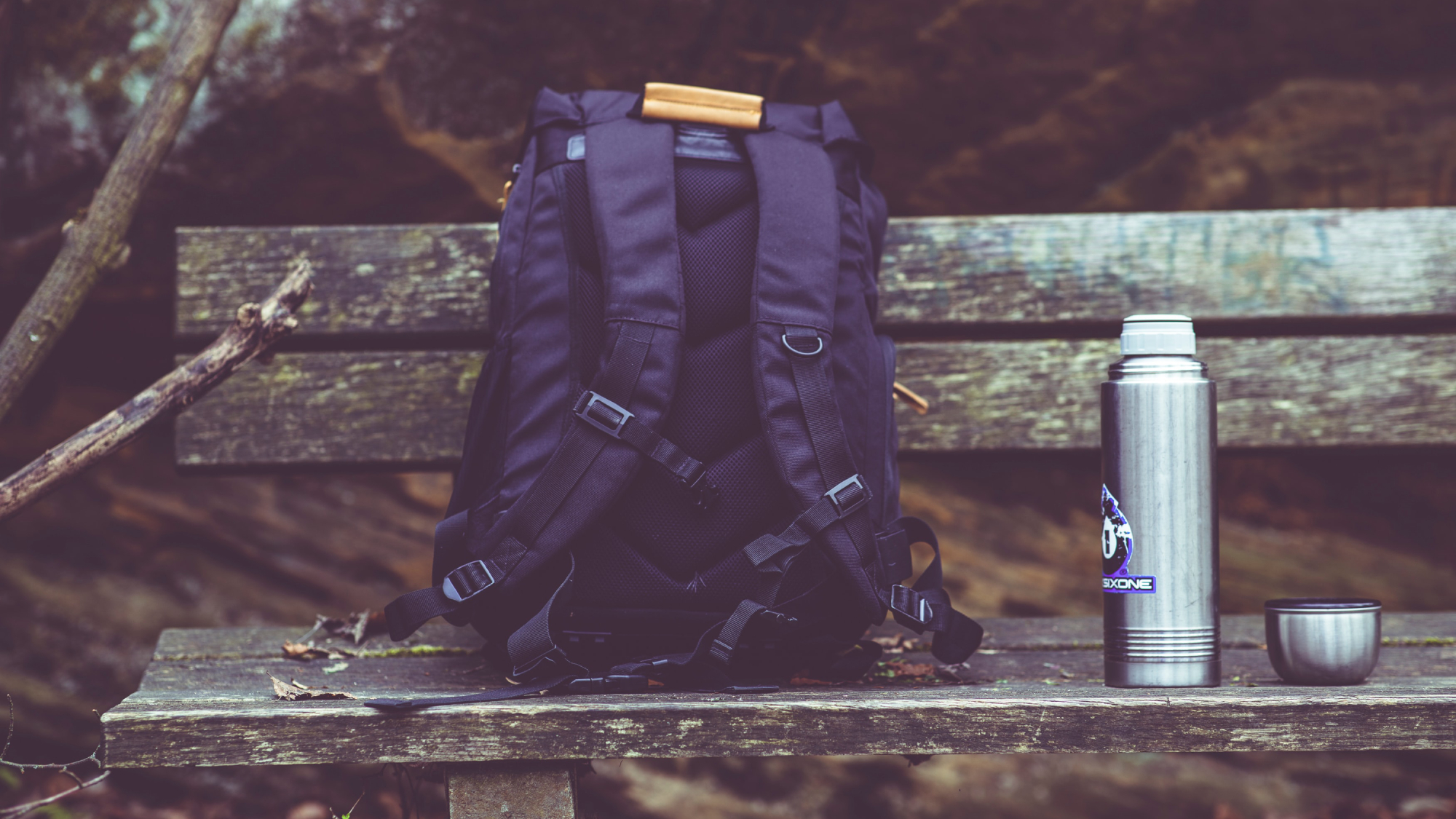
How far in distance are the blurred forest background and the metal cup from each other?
0.62 meters

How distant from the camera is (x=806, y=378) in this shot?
126 centimetres

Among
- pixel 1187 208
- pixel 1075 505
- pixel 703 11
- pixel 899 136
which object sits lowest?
pixel 1075 505

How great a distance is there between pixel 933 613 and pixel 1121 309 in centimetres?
76

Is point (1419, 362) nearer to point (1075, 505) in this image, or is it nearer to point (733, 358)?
point (1075, 505)

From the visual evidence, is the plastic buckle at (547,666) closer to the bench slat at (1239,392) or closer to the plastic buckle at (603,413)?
the plastic buckle at (603,413)

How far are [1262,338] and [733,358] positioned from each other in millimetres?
1034

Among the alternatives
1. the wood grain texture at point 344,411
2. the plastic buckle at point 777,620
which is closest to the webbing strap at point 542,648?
the plastic buckle at point 777,620

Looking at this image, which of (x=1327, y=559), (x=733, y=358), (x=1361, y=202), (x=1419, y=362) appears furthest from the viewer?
(x=1327, y=559)

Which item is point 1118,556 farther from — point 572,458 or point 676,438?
point 572,458

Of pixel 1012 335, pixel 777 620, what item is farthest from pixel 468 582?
pixel 1012 335

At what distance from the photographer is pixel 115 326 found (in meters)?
2.23

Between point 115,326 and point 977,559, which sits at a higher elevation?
point 115,326

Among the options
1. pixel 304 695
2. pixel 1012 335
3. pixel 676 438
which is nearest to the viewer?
pixel 304 695

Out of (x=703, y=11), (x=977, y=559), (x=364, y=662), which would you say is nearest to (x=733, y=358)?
(x=364, y=662)
